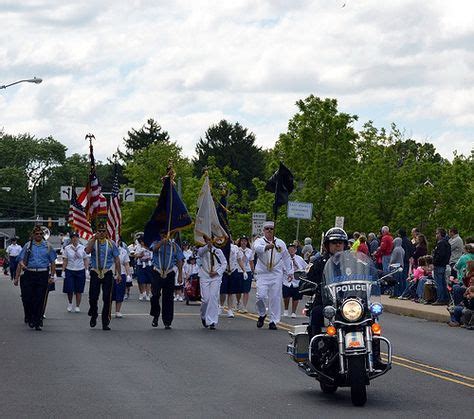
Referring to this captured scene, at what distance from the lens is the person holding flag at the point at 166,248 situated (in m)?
22.7

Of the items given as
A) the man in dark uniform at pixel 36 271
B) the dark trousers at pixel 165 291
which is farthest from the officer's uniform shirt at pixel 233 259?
the man in dark uniform at pixel 36 271

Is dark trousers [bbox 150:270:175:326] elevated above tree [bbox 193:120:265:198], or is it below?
below

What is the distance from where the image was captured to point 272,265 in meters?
23.0

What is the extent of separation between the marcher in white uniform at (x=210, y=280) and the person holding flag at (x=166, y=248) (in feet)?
1.82

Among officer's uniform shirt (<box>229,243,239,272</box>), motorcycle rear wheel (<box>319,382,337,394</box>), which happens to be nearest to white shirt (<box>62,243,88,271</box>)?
officer's uniform shirt (<box>229,243,239,272</box>)

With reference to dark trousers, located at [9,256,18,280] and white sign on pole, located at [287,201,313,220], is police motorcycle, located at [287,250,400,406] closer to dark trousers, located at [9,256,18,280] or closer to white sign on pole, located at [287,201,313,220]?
white sign on pole, located at [287,201,313,220]

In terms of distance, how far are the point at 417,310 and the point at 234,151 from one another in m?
89.3

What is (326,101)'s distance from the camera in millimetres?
63156

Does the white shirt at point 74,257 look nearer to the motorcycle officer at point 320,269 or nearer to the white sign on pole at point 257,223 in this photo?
the motorcycle officer at point 320,269

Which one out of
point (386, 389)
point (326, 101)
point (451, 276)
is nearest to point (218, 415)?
point (386, 389)

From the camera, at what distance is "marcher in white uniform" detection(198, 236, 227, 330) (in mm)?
22812

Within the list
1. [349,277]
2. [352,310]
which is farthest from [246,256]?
[352,310]

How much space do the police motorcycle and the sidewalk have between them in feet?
45.3

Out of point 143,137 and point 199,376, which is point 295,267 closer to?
point 199,376
